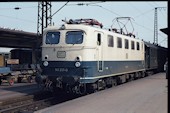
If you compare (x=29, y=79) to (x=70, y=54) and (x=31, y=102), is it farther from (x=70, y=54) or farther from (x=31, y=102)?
(x=70, y=54)

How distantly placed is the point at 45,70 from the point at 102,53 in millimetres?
2860

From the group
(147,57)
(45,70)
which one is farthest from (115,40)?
(147,57)

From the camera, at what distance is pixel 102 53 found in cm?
1593

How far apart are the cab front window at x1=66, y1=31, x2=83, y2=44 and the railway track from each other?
2.92m

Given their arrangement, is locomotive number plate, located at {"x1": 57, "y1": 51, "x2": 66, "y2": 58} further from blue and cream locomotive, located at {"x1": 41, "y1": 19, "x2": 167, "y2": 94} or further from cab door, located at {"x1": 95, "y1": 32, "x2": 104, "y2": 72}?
cab door, located at {"x1": 95, "y1": 32, "x2": 104, "y2": 72}

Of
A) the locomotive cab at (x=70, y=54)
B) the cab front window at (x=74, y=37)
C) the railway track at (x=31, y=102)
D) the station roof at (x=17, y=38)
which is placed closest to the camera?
the railway track at (x=31, y=102)

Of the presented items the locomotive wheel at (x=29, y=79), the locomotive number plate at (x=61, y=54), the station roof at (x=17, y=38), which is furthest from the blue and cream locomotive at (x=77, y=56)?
the station roof at (x=17, y=38)

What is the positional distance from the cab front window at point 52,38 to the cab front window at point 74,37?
1.79 ft

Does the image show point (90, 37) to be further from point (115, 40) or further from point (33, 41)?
point (33, 41)

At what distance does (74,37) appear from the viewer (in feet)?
49.5

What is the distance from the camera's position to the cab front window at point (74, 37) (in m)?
14.9

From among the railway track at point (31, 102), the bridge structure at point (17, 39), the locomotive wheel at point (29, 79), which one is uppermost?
the bridge structure at point (17, 39)

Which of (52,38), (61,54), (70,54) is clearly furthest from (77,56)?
(52,38)

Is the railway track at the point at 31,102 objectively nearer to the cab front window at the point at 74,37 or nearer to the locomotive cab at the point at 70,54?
the locomotive cab at the point at 70,54
